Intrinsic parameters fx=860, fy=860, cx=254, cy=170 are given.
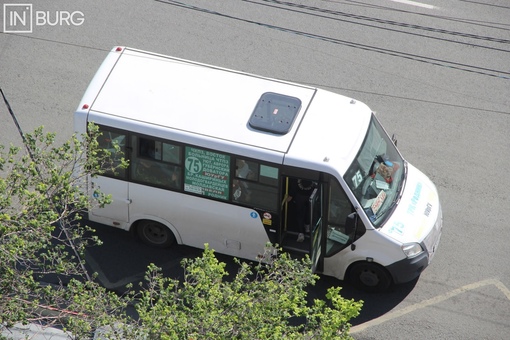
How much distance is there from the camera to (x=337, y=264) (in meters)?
11.9

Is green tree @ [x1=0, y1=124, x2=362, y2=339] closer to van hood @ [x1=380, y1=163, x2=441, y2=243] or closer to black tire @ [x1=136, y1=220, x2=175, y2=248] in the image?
van hood @ [x1=380, y1=163, x2=441, y2=243]

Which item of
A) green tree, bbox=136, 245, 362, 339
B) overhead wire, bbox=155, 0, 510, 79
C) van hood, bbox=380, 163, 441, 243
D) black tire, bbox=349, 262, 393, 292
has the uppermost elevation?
overhead wire, bbox=155, 0, 510, 79

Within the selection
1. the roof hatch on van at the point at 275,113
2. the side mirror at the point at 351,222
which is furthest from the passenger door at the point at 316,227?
the roof hatch on van at the point at 275,113

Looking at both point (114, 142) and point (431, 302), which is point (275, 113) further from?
point (431, 302)

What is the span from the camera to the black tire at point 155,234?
12305mm

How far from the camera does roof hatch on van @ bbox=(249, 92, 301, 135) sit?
11.3 metres

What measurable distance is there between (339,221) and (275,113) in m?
1.68

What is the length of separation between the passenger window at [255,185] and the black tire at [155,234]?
4.40 feet

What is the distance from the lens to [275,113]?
11523 mm

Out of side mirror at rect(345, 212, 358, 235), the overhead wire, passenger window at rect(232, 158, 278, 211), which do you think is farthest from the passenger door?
the overhead wire

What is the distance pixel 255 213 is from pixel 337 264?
1.38m

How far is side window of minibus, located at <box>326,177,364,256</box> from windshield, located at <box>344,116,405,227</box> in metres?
0.17

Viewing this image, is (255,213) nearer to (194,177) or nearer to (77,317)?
(194,177)

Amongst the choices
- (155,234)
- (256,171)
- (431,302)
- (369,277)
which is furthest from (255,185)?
(431,302)
